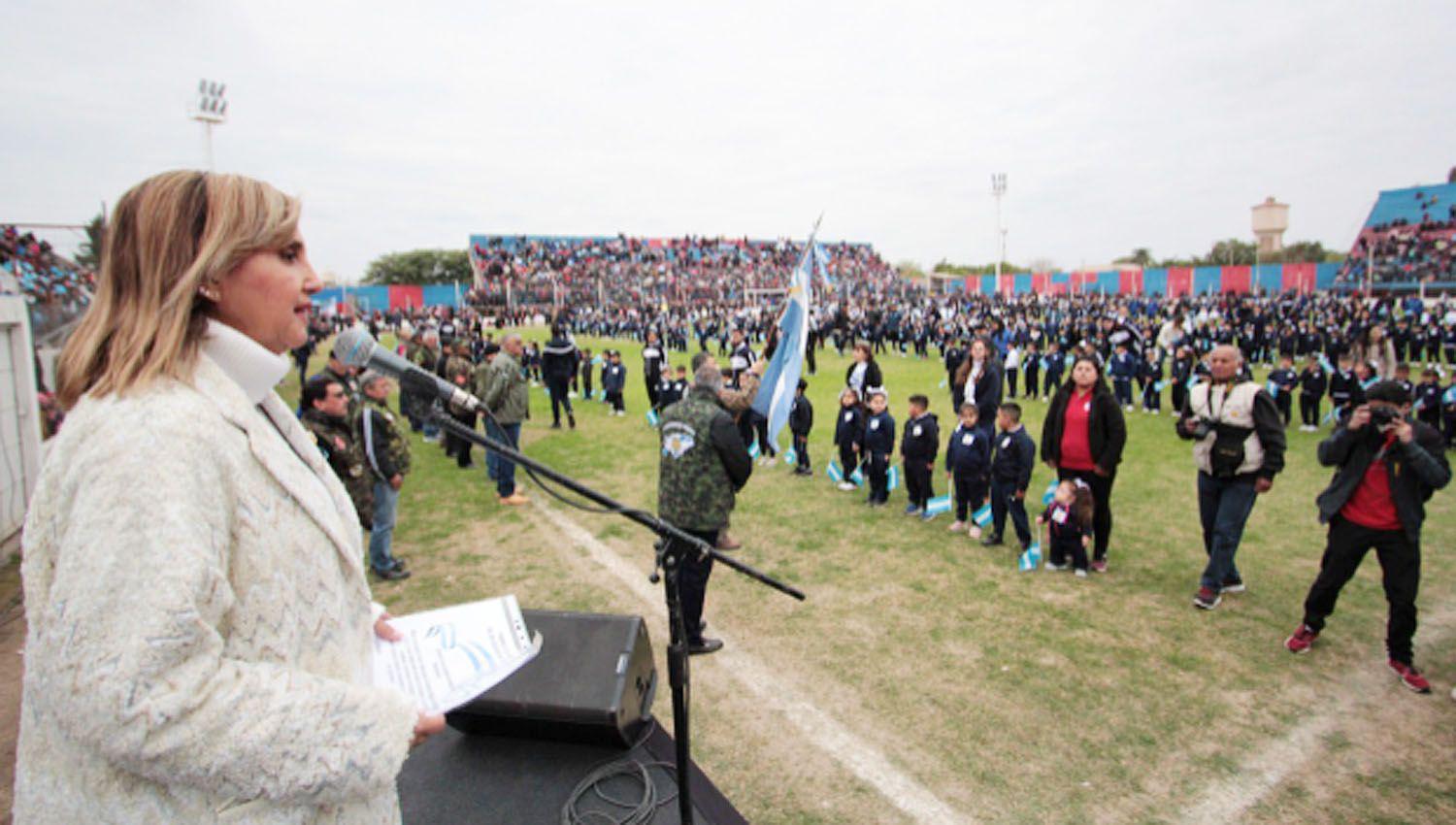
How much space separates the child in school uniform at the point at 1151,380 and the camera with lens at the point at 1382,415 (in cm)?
1040

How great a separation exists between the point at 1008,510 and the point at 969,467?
58cm

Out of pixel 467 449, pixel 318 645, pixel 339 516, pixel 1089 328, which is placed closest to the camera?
pixel 318 645

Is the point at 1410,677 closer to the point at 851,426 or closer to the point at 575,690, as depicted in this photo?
the point at 575,690

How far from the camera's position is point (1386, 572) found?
4.44 m

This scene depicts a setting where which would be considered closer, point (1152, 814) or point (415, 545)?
point (1152, 814)

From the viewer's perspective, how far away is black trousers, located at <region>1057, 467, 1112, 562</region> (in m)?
6.09

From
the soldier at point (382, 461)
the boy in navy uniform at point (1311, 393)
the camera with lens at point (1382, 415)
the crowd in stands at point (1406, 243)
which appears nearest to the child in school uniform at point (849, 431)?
the camera with lens at point (1382, 415)

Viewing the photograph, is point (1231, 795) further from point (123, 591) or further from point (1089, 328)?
point (1089, 328)

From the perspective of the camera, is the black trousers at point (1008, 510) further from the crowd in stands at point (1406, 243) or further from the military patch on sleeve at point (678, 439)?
the crowd in stands at point (1406, 243)

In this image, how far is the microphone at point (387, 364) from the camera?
2.11 meters

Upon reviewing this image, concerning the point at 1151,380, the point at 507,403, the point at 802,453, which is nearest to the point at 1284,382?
the point at 1151,380

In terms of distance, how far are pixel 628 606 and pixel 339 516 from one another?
15.2 ft

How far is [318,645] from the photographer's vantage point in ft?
4.27

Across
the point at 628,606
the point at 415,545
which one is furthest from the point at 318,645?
the point at 415,545
